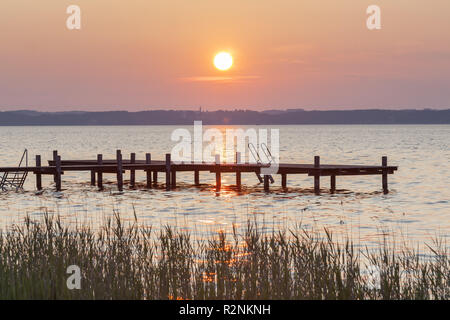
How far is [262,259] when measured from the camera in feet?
38.1

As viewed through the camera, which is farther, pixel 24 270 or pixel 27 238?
pixel 27 238

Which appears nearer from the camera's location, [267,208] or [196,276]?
[196,276]

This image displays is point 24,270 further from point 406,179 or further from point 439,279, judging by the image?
point 406,179

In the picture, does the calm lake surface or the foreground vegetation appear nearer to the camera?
the foreground vegetation

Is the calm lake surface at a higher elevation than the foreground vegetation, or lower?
lower

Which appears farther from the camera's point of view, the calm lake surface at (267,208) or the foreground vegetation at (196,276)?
the calm lake surface at (267,208)

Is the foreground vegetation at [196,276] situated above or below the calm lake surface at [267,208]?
above

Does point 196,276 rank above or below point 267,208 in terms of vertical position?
above
